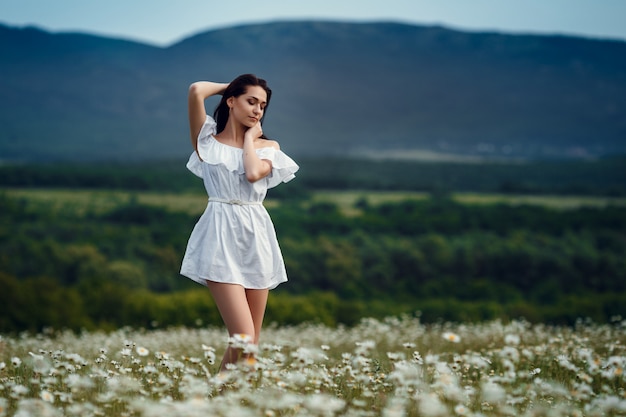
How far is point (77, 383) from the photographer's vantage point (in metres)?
3.68

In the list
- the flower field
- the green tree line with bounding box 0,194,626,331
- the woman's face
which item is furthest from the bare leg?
the green tree line with bounding box 0,194,626,331

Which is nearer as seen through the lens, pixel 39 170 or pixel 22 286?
pixel 22 286

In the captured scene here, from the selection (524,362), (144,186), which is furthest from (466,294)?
(524,362)

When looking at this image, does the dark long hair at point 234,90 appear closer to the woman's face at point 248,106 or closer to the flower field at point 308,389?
the woman's face at point 248,106

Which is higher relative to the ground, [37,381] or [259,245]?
[259,245]

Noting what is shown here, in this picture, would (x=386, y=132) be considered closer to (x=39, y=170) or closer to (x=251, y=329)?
(x=39, y=170)

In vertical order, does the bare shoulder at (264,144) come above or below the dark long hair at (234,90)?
below

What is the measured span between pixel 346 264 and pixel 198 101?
78242 mm

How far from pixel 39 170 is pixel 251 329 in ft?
415

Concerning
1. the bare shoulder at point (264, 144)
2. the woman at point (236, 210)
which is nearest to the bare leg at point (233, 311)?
the woman at point (236, 210)

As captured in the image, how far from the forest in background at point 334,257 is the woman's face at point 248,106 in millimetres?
45537

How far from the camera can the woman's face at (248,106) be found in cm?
534

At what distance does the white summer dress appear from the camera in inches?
198

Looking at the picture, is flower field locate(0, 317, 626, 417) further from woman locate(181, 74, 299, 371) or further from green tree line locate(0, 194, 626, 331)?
green tree line locate(0, 194, 626, 331)
